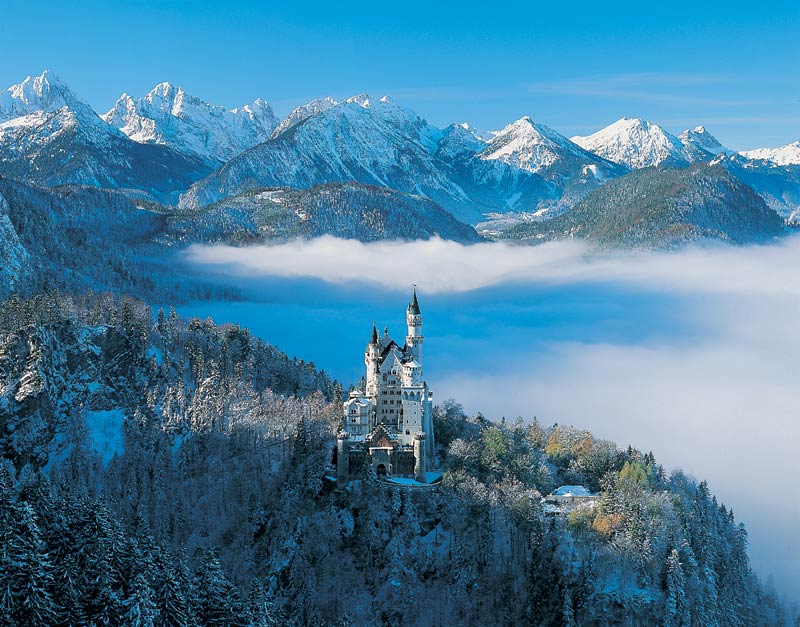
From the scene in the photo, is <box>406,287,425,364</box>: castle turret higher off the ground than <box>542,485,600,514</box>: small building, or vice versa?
<box>406,287,425,364</box>: castle turret

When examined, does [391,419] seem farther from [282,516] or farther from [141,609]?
[141,609]

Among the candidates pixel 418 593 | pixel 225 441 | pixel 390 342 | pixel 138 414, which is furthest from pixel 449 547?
pixel 138 414

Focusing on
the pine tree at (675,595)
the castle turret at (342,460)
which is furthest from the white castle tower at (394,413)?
the pine tree at (675,595)

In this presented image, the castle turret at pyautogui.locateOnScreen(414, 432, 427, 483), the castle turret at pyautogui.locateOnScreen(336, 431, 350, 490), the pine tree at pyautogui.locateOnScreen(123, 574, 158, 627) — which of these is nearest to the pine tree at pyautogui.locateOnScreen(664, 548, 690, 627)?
the castle turret at pyautogui.locateOnScreen(414, 432, 427, 483)

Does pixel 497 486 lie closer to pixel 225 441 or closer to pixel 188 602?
pixel 225 441

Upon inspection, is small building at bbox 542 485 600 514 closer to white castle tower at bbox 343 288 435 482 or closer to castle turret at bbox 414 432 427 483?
castle turret at bbox 414 432 427 483

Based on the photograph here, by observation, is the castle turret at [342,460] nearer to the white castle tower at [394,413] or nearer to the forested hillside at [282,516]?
the white castle tower at [394,413]
